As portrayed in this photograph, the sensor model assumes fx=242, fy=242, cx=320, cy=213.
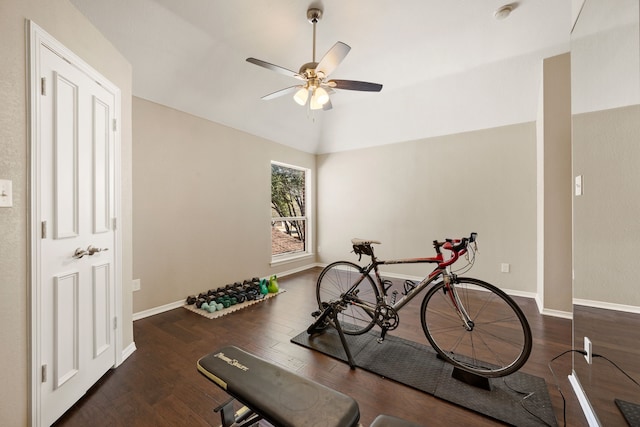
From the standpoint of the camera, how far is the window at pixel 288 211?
15.4 ft

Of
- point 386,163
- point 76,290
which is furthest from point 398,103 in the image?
point 76,290

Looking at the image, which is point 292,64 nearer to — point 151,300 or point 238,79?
point 238,79

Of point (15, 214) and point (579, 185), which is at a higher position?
point (579, 185)

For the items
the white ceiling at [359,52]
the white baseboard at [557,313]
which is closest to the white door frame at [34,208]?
the white ceiling at [359,52]

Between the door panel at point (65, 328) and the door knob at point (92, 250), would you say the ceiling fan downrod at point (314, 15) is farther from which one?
the door panel at point (65, 328)

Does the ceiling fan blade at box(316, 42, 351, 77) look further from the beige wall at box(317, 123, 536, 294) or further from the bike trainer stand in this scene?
the beige wall at box(317, 123, 536, 294)

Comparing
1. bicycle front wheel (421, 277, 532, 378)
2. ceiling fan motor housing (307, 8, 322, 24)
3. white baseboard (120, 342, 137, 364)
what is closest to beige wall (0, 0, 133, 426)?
white baseboard (120, 342, 137, 364)

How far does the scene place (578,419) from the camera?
1.40 meters

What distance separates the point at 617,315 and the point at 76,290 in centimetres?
324

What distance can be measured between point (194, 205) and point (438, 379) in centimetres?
327

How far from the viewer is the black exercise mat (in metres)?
1.46

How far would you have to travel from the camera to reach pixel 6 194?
1.16 m

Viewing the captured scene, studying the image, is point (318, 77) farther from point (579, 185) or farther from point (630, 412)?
point (630, 412)

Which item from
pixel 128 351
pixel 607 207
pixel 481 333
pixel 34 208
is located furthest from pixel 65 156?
pixel 481 333
